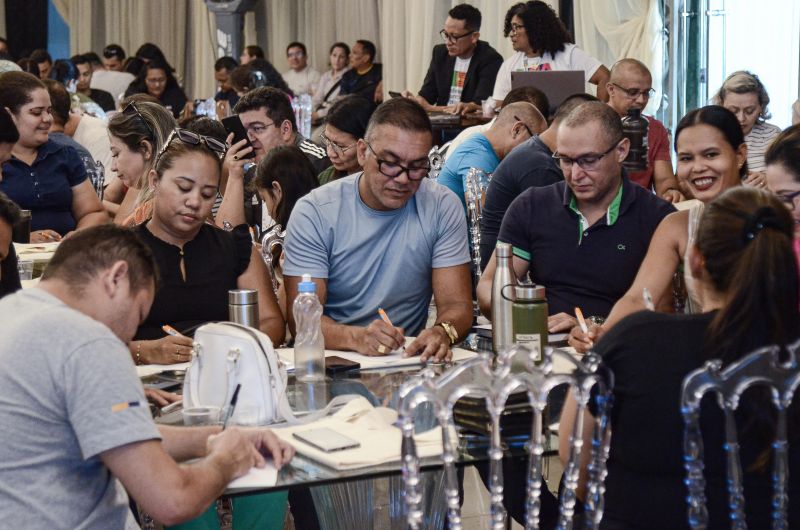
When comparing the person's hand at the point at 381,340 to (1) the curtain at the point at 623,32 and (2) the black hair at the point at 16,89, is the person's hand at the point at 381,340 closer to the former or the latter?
(2) the black hair at the point at 16,89

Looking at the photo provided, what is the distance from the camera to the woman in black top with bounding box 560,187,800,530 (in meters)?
1.72

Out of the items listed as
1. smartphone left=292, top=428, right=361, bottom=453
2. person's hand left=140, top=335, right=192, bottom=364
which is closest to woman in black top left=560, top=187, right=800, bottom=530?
smartphone left=292, top=428, right=361, bottom=453

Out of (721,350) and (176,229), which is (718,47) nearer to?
(176,229)

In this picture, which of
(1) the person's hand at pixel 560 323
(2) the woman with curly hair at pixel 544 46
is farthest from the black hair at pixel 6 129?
(2) the woman with curly hair at pixel 544 46

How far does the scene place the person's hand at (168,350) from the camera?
268 cm

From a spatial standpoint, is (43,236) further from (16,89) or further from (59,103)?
(59,103)

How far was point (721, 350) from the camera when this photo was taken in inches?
67.9

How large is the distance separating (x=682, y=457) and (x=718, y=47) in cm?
612

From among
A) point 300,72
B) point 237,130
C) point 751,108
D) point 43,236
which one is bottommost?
point 43,236

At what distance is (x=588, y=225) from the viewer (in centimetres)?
332

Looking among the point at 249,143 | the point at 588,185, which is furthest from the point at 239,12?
the point at 588,185

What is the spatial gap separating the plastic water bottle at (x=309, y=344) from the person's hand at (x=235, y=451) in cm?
60

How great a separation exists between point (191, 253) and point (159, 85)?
7572mm

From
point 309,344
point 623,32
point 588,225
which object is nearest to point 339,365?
point 309,344
